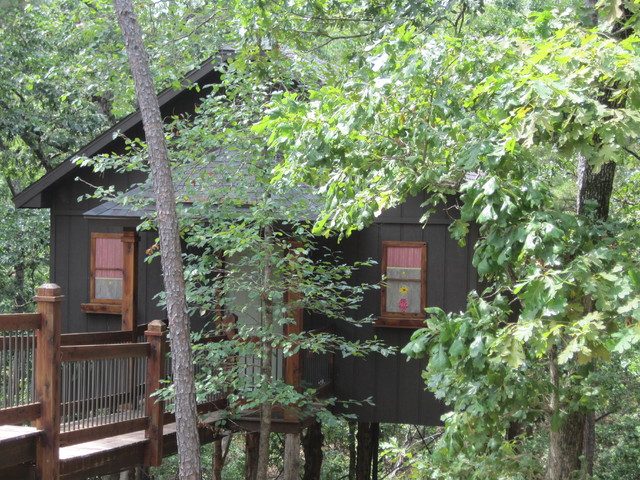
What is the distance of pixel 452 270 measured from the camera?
11.6 metres

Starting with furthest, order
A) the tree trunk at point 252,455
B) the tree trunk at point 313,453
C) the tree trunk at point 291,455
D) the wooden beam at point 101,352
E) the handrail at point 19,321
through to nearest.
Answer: the tree trunk at point 291,455
the tree trunk at point 313,453
the tree trunk at point 252,455
the wooden beam at point 101,352
the handrail at point 19,321

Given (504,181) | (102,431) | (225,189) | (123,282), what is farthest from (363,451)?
(504,181)

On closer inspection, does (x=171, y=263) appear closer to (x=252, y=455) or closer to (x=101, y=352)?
(x=101, y=352)

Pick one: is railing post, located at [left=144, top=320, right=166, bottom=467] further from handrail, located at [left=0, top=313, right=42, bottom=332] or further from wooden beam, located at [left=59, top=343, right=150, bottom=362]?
handrail, located at [left=0, top=313, right=42, bottom=332]

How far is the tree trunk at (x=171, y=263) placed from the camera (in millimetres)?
6859

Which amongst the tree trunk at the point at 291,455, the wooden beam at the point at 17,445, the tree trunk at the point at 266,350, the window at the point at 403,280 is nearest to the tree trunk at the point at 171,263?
the wooden beam at the point at 17,445

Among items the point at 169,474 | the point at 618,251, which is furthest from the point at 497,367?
the point at 169,474

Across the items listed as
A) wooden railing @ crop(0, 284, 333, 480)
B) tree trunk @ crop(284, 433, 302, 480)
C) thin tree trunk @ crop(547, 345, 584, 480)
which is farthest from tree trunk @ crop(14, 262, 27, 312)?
thin tree trunk @ crop(547, 345, 584, 480)

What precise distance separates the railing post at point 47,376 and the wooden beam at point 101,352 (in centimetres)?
15

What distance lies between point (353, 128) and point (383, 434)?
18.2m

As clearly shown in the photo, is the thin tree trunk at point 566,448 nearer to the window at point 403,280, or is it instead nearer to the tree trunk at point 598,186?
the tree trunk at point 598,186

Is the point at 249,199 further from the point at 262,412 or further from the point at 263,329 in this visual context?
the point at 262,412

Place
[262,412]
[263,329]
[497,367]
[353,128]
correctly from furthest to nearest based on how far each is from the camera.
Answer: [262,412] → [263,329] → [353,128] → [497,367]

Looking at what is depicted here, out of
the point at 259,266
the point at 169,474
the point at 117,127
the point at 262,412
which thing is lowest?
the point at 169,474
